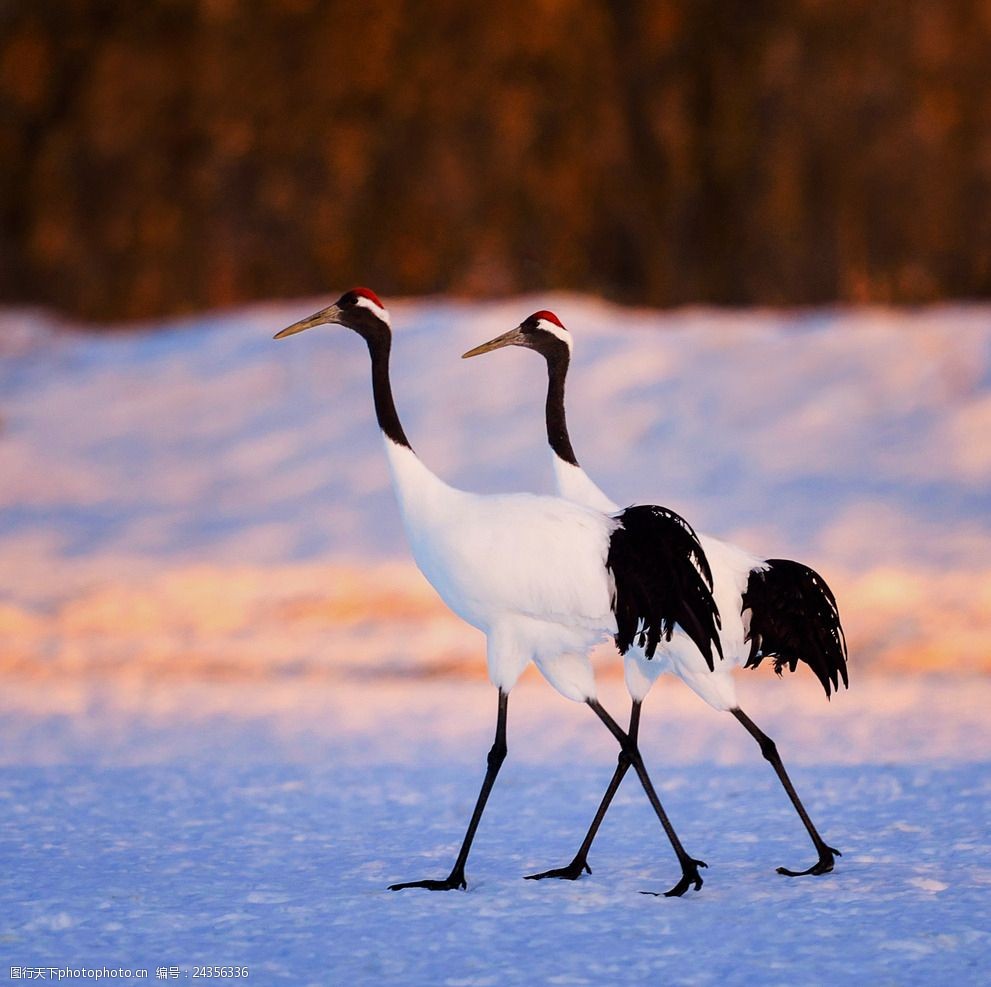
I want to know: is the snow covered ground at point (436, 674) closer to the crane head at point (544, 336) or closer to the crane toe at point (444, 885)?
Result: the crane toe at point (444, 885)

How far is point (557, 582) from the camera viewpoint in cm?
477

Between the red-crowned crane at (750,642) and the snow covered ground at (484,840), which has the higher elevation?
the red-crowned crane at (750,642)

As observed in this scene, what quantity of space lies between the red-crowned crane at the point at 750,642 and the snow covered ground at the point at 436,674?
0.88 ft

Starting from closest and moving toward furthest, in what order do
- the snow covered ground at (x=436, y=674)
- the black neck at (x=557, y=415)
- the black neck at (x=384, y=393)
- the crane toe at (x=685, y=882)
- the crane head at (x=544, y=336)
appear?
the snow covered ground at (x=436, y=674)
the crane toe at (x=685, y=882)
the black neck at (x=384, y=393)
the black neck at (x=557, y=415)
the crane head at (x=544, y=336)

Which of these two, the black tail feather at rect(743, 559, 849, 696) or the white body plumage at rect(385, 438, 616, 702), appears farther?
the black tail feather at rect(743, 559, 849, 696)

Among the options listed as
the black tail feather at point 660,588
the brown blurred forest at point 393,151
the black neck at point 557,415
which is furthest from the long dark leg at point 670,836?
the brown blurred forest at point 393,151

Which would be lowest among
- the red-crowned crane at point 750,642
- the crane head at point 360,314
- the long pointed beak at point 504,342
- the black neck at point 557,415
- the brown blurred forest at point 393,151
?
the red-crowned crane at point 750,642

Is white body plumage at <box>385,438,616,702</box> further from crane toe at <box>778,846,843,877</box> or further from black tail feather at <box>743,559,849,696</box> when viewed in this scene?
crane toe at <box>778,846,843,877</box>

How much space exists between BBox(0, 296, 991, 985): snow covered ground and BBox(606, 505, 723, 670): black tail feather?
0.72m

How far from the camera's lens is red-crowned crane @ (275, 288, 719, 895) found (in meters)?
4.75

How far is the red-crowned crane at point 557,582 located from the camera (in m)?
4.75

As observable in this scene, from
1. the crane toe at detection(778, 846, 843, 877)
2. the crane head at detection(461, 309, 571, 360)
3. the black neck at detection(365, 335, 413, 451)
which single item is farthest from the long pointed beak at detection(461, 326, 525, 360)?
the crane toe at detection(778, 846, 843, 877)

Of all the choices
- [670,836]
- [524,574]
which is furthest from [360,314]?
[670,836]

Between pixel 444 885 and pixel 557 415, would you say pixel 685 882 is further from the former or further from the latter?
pixel 557 415
